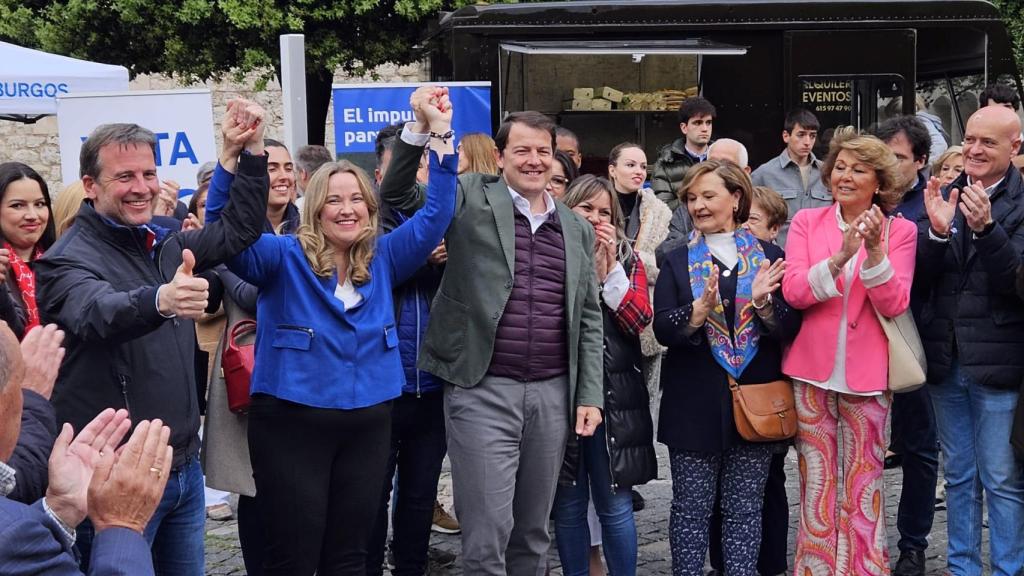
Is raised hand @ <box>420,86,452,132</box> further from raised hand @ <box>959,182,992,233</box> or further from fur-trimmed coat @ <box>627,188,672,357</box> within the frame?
raised hand @ <box>959,182,992,233</box>

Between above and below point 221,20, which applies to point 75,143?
below

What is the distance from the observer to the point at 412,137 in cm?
459

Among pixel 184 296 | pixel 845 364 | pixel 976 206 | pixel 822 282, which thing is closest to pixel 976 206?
pixel 976 206

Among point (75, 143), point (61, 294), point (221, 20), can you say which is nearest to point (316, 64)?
point (221, 20)

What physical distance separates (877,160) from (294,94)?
3.75 meters

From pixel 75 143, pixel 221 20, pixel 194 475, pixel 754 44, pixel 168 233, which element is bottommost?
pixel 194 475

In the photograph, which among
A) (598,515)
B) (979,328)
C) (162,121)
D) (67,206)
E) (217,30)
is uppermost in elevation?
(217,30)

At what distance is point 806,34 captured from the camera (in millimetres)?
9781

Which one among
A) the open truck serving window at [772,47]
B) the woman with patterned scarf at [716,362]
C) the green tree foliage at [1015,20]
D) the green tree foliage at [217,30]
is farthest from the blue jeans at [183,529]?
the green tree foliage at [1015,20]

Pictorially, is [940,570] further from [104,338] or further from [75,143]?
[75,143]

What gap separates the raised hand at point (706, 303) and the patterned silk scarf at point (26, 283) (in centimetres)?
261

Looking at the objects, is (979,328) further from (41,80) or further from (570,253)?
(41,80)

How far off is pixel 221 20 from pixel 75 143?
27.3 feet

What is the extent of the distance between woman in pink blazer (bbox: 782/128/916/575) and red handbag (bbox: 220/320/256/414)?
2.26 meters
